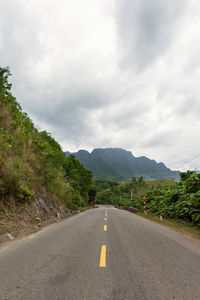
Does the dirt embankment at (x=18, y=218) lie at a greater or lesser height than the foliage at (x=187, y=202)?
lesser

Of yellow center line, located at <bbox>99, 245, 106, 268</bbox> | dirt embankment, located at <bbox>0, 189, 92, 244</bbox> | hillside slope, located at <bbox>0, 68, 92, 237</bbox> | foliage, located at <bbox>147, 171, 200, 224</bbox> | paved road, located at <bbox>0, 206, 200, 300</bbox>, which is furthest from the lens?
foliage, located at <bbox>147, 171, 200, 224</bbox>

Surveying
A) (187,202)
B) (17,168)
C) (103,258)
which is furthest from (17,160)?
(187,202)

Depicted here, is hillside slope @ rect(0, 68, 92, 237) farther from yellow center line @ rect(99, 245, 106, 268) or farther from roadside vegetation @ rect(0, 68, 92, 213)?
yellow center line @ rect(99, 245, 106, 268)

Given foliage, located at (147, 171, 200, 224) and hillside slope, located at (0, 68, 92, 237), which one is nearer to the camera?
hillside slope, located at (0, 68, 92, 237)

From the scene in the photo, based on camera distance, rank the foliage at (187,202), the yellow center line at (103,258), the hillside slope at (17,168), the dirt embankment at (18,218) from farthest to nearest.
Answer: the foliage at (187,202), the hillside slope at (17,168), the dirt embankment at (18,218), the yellow center line at (103,258)

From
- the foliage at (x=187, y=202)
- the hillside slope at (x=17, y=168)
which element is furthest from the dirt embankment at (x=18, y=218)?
the foliage at (x=187, y=202)

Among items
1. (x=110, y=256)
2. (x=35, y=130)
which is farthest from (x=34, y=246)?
(x=35, y=130)

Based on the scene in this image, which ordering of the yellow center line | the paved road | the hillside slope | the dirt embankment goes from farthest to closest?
the hillside slope, the dirt embankment, the yellow center line, the paved road

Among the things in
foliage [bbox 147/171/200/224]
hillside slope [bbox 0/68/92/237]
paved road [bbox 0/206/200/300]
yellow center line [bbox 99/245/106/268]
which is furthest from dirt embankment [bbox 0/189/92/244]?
foliage [bbox 147/171/200/224]

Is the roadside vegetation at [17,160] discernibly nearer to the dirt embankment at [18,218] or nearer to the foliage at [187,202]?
the dirt embankment at [18,218]

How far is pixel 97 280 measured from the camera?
10.6 ft

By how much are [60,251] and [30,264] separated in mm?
1187

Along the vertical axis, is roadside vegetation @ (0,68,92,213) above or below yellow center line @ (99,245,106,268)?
→ above

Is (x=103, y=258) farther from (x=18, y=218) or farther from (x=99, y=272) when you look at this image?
(x=18, y=218)
